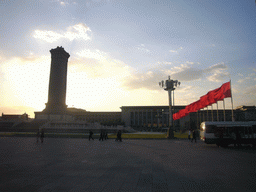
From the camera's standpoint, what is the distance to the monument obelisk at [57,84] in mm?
63969

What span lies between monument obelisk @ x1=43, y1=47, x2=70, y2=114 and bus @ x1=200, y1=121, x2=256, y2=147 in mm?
54684

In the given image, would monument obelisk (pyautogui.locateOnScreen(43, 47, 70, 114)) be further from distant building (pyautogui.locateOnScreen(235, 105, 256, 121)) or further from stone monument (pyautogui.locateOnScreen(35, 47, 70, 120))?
distant building (pyautogui.locateOnScreen(235, 105, 256, 121))

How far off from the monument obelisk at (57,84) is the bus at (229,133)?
179 ft

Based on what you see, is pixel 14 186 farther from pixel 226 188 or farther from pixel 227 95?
pixel 227 95

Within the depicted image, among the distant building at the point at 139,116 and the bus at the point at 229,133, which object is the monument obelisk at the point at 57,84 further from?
the bus at the point at 229,133

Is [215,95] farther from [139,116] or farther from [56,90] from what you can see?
[139,116]

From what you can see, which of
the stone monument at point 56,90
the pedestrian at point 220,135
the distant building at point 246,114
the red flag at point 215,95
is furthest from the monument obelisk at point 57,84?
the distant building at point 246,114

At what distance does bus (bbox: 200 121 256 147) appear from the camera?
61.6 feet

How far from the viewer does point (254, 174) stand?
7449 millimetres

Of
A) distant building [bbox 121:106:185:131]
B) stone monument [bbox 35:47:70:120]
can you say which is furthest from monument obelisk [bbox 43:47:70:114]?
distant building [bbox 121:106:185:131]

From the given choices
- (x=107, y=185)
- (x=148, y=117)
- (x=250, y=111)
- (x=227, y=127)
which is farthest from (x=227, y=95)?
(x=250, y=111)

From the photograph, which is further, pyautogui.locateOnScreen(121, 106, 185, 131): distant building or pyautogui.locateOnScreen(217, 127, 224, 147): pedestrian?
pyautogui.locateOnScreen(121, 106, 185, 131): distant building

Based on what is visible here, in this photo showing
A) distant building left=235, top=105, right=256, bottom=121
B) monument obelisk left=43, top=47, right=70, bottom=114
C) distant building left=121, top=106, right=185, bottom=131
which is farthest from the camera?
distant building left=121, top=106, right=185, bottom=131

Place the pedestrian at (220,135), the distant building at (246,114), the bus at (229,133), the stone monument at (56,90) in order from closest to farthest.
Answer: the bus at (229,133) → the pedestrian at (220,135) → the stone monument at (56,90) → the distant building at (246,114)
